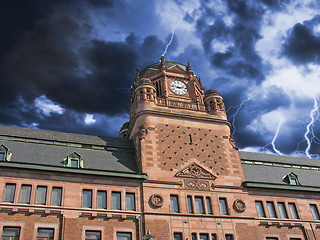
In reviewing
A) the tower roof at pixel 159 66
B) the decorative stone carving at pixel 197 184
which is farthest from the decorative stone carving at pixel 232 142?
the tower roof at pixel 159 66

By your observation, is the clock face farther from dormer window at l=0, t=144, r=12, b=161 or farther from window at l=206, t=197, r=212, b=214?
dormer window at l=0, t=144, r=12, b=161

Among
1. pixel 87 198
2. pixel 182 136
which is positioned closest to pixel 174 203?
pixel 182 136

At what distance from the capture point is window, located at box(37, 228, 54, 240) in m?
35.7

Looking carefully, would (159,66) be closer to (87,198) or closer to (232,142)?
(232,142)

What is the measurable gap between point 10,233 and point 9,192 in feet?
14.0

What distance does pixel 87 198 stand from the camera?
39.7 metres

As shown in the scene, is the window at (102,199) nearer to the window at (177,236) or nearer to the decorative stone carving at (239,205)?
the window at (177,236)

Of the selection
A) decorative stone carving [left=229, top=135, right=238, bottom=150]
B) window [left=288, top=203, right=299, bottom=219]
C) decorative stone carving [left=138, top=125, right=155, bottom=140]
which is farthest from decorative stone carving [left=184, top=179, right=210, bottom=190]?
window [left=288, top=203, right=299, bottom=219]

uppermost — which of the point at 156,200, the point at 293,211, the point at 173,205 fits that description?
the point at 156,200

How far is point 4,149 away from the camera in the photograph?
4009cm

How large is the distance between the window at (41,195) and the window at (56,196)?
79cm

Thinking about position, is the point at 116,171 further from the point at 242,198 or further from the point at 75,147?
the point at 242,198

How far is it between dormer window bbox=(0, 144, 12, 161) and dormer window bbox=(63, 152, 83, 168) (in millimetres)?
5903

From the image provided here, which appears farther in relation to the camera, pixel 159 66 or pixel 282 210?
pixel 159 66
